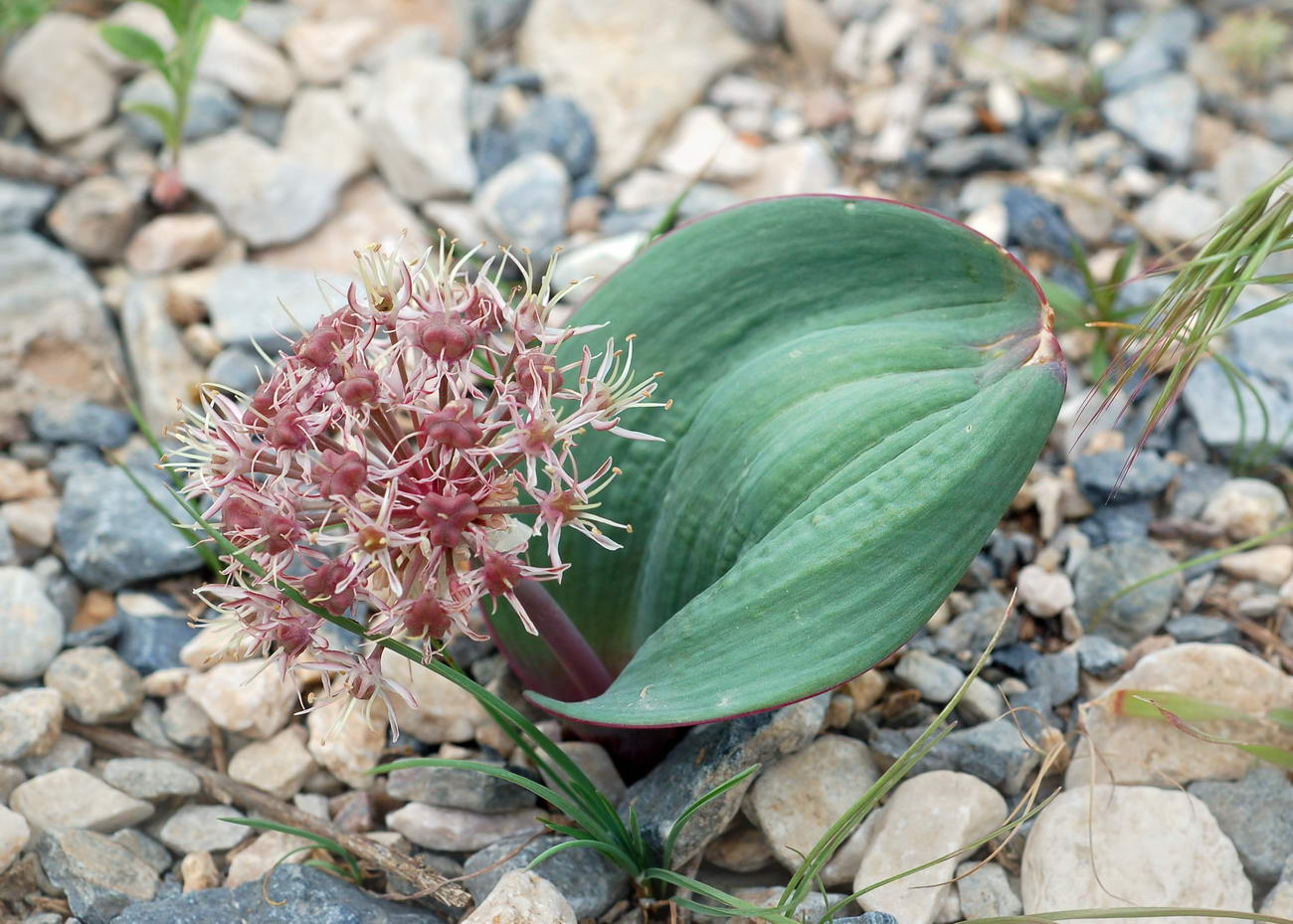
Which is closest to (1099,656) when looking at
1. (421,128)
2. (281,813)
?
(281,813)

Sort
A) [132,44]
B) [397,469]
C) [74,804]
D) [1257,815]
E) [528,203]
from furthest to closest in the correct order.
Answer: [528,203] → [132,44] → [74,804] → [1257,815] → [397,469]

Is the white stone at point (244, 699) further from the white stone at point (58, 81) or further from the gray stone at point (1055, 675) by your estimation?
the white stone at point (58, 81)

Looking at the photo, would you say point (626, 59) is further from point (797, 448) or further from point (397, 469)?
point (397, 469)

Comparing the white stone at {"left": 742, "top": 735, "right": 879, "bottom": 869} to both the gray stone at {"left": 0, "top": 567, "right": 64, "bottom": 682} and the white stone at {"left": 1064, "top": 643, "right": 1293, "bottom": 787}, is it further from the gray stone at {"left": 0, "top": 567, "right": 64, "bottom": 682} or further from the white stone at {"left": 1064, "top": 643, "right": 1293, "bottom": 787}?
the gray stone at {"left": 0, "top": 567, "right": 64, "bottom": 682}

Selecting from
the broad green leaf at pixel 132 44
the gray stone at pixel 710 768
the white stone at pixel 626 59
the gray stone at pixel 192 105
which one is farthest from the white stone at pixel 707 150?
the gray stone at pixel 710 768

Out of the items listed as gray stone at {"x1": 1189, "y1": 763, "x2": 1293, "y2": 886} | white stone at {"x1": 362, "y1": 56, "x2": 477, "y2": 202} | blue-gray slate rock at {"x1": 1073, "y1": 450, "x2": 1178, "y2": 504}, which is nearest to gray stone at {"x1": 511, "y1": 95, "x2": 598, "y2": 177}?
white stone at {"x1": 362, "y1": 56, "x2": 477, "y2": 202}
